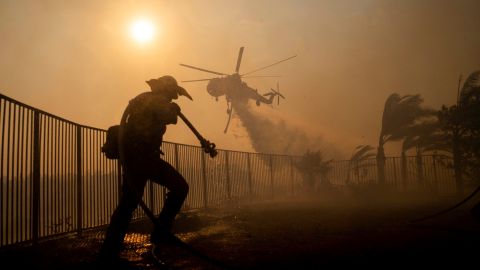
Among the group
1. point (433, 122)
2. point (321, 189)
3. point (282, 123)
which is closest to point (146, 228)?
point (321, 189)

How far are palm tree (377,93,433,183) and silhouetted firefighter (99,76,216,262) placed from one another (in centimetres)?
1929

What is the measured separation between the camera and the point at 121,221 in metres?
4.08

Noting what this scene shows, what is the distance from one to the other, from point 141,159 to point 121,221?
2.17 feet

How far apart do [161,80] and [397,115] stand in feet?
67.6

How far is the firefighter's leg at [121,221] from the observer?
396 centimetres

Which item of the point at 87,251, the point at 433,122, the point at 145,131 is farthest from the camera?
the point at 433,122

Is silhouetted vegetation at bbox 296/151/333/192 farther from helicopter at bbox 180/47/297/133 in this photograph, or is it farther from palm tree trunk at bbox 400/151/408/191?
helicopter at bbox 180/47/297/133

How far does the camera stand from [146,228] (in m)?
8.16

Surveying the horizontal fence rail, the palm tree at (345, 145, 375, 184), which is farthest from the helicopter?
the horizontal fence rail

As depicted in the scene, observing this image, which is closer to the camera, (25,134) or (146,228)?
(25,134)

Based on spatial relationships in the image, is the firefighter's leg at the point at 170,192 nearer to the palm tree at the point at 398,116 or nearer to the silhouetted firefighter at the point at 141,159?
the silhouetted firefighter at the point at 141,159

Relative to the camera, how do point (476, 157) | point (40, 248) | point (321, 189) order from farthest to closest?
point (321, 189), point (476, 157), point (40, 248)

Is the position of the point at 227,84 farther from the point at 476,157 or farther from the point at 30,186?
the point at 30,186

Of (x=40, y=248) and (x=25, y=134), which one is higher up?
(x=25, y=134)
